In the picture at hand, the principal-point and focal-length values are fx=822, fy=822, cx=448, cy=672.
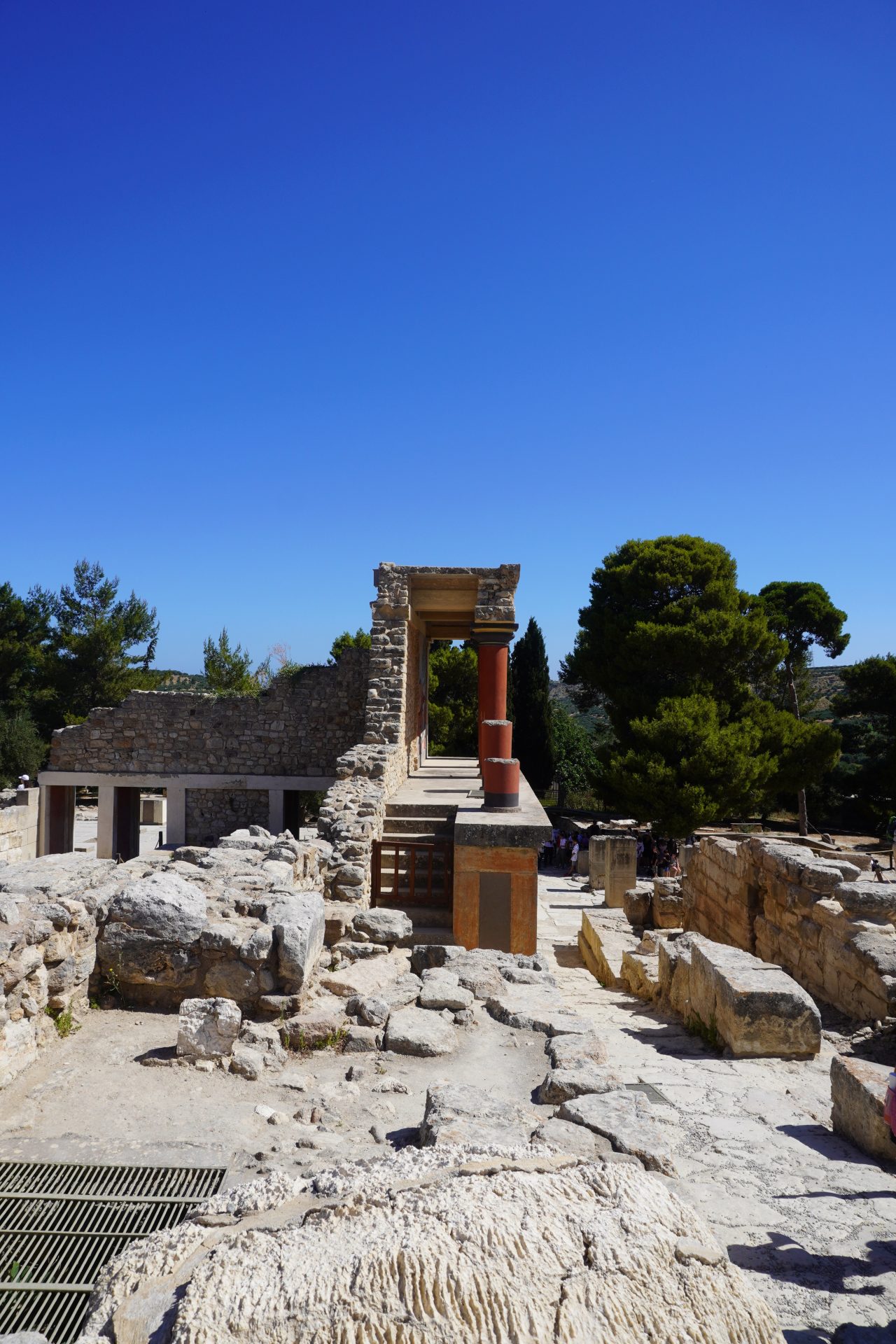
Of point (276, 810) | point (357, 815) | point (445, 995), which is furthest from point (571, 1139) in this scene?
point (276, 810)

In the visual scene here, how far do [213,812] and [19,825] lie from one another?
4314 millimetres

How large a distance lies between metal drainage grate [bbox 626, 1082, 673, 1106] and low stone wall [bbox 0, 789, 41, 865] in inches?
676

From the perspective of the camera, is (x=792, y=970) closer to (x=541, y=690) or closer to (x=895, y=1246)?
(x=895, y=1246)

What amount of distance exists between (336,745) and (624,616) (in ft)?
35.1

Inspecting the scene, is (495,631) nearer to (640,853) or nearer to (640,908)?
(640,908)

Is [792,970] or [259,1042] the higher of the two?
[259,1042]

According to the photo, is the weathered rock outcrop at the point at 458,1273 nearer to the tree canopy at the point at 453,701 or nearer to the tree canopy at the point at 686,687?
the tree canopy at the point at 686,687

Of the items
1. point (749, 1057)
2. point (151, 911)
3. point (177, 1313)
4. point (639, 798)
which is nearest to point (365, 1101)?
point (151, 911)

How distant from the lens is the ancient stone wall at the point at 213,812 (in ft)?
67.3

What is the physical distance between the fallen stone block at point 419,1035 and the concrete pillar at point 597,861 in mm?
12336

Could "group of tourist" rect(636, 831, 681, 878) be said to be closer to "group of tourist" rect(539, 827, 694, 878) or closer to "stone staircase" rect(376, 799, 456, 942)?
"group of tourist" rect(539, 827, 694, 878)

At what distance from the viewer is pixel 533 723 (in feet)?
97.1

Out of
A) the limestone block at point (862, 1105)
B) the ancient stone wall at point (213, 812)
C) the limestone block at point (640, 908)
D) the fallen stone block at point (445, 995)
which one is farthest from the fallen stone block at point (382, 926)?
the ancient stone wall at point (213, 812)

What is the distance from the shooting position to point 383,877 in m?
10.8
